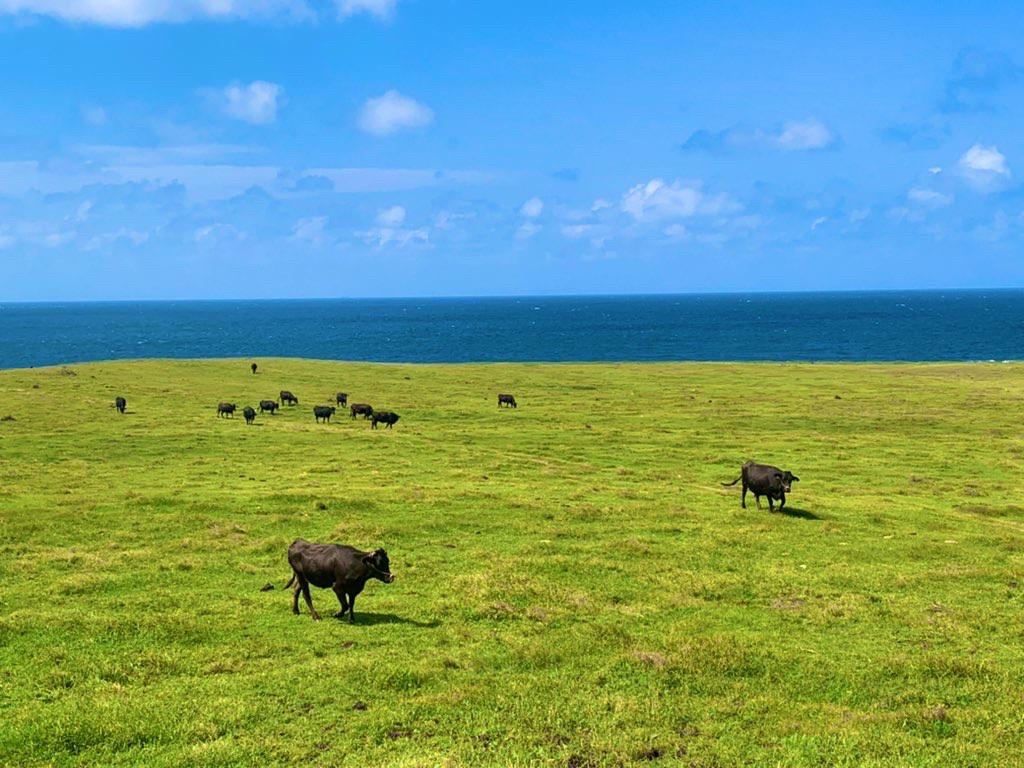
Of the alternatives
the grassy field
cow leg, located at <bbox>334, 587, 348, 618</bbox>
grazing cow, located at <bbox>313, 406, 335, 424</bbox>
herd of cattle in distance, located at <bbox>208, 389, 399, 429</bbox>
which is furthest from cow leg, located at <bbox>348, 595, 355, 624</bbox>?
grazing cow, located at <bbox>313, 406, 335, 424</bbox>

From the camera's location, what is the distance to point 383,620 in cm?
1902

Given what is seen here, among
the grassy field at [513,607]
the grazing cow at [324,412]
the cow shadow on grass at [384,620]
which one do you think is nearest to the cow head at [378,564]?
the grassy field at [513,607]

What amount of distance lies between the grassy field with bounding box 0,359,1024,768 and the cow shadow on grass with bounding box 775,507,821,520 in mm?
158

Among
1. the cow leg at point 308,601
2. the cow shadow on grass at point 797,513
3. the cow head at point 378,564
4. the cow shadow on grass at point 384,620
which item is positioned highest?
the cow head at point 378,564

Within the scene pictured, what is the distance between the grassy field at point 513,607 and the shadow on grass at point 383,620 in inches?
3.1

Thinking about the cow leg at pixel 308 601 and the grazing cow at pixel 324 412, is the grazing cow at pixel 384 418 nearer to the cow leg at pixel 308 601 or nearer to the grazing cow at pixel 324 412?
the grazing cow at pixel 324 412

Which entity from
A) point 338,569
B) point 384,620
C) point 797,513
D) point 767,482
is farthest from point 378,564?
point 797,513

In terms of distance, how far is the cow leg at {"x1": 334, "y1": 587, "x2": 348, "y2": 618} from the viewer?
1838 cm

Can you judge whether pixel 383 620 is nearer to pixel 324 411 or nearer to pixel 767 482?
pixel 767 482

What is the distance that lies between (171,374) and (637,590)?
75698 millimetres

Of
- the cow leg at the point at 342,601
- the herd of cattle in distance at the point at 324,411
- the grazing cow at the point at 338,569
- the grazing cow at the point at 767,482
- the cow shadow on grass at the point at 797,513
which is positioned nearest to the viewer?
the grazing cow at the point at 338,569

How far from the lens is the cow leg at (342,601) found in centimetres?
1838

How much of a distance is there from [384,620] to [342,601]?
108 centimetres

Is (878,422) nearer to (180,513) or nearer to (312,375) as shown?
(180,513)
